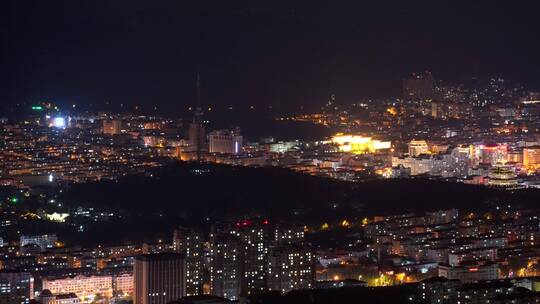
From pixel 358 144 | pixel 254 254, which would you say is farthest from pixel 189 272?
pixel 358 144

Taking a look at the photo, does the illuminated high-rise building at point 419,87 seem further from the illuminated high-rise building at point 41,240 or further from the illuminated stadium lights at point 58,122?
the illuminated high-rise building at point 41,240

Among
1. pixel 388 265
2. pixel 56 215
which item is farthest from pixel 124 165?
pixel 388 265

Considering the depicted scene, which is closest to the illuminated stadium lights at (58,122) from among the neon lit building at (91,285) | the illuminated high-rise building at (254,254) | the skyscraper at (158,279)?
the illuminated high-rise building at (254,254)

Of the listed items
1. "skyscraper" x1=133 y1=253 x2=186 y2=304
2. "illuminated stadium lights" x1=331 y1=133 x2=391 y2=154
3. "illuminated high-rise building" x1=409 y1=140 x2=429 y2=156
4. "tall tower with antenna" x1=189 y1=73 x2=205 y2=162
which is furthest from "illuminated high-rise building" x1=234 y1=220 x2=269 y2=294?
"illuminated stadium lights" x1=331 y1=133 x2=391 y2=154

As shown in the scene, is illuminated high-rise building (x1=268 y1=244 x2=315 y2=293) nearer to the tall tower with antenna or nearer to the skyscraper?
the skyscraper

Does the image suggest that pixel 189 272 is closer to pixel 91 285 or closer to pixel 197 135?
pixel 91 285
